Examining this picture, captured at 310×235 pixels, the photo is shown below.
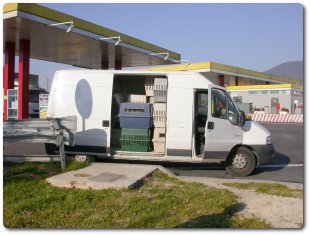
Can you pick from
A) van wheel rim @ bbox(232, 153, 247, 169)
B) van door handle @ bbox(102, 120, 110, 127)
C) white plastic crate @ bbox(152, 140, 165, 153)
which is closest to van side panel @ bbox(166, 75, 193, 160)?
white plastic crate @ bbox(152, 140, 165, 153)

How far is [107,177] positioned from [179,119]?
247cm

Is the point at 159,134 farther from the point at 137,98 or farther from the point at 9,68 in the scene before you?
the point at 9,68

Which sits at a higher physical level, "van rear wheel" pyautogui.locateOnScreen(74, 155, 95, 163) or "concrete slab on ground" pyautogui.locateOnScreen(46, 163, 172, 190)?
"van rear wheel" pyautogui.locateOnScreen(74, 155, 95, 163)

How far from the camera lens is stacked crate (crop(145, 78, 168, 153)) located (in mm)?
9133

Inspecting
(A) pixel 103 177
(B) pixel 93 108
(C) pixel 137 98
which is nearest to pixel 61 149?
(A) pixel 103 177

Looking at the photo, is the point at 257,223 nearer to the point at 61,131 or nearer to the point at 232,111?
the point at 232,111

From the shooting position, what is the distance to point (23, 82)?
19.0 meters

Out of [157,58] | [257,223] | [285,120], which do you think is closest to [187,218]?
[257,223]

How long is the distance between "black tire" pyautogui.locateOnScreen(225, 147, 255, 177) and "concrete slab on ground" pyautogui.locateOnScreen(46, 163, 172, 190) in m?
2.05

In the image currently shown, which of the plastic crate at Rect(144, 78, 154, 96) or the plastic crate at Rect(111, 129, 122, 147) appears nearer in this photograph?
the plastic crate at Rect(111, 129, 122, 147)

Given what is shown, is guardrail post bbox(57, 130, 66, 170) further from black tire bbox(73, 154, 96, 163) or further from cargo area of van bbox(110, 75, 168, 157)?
cargo area of van bbox(110, 75, 168, 157)

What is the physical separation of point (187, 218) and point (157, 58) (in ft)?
68.3

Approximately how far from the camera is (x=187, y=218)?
5184mm

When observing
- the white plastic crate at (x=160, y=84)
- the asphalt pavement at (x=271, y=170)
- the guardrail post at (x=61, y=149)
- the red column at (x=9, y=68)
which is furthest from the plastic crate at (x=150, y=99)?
the red column at (x=9, y=68)
